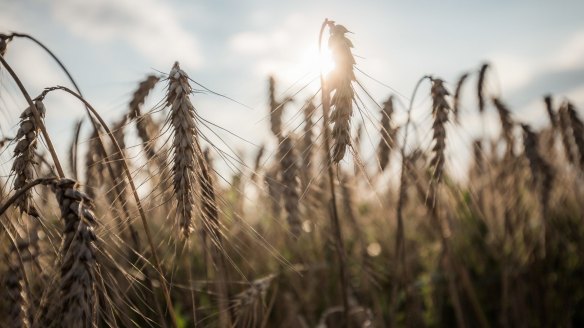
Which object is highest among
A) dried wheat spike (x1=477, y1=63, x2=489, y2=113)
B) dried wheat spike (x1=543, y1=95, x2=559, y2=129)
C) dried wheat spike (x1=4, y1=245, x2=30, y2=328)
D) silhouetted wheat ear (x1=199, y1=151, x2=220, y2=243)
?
dried wheat spike (x1=477, y1=63, x2=489, y2=113)

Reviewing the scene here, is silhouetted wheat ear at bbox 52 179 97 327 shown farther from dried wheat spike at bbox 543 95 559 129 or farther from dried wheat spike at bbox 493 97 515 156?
dried wheat spike at bbox 543 95 559 129

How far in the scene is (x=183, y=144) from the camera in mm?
1338

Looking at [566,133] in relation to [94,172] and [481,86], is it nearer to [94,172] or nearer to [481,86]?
[481,86]

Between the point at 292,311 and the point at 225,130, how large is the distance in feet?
4.51

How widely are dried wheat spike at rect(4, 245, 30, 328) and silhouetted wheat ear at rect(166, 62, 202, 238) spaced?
20.6 inches

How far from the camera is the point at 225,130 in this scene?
1355 mm

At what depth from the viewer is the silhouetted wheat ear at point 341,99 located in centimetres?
133

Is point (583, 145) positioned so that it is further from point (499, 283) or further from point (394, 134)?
point (499, 283)

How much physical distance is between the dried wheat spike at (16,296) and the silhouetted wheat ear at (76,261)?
41 centimetres

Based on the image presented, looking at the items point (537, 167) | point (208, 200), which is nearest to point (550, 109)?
point (537, 167)

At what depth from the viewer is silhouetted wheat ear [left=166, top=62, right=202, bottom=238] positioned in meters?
1.28

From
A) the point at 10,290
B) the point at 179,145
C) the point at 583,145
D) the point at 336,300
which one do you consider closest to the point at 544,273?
the point at 583,145

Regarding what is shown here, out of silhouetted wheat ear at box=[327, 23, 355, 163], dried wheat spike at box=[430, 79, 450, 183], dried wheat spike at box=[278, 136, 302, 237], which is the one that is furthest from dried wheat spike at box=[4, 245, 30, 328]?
dried wheat spike at box=[430, 79, 450, 183]

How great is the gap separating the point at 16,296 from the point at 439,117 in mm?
1532
